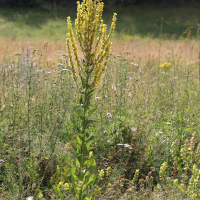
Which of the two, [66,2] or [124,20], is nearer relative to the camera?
[124,20]

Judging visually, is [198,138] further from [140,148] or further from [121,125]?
[121,125]

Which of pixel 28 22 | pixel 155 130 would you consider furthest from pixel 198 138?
pixel 28 22

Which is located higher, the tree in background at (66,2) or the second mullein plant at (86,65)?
the tree in background at (66,2)

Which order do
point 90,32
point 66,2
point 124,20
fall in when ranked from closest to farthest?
point 90,32 < point 124,20 < point 66,2

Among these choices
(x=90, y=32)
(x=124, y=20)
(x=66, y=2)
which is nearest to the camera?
(x=90, y=32)

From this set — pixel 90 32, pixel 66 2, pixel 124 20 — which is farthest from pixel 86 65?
pixel 66 2

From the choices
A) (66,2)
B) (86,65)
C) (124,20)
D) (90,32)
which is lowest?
(86,65)

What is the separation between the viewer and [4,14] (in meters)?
21.1

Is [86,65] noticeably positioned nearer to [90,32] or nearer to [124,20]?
[90,32]

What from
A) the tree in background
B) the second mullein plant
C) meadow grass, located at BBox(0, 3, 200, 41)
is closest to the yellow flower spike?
the second mullein plant

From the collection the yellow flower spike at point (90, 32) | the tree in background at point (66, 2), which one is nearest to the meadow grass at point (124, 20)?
the tree in background at point (66, 2)

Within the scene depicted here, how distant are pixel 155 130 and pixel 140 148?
53cm

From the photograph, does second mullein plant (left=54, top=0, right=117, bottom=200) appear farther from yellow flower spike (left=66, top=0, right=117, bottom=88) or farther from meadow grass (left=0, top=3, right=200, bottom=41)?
meadow grass (left=0, top=3, right=200, bottom=41)

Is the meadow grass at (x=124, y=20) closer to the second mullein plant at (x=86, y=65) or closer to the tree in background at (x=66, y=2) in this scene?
the tree in background at (x=66, y=2)
